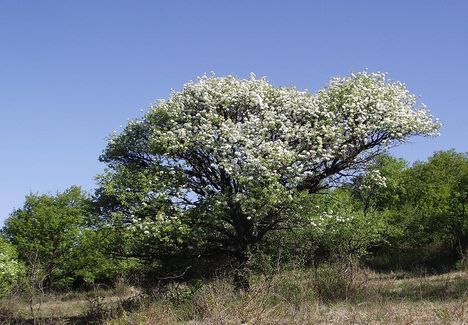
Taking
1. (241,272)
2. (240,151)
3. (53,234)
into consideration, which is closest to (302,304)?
(241,272)

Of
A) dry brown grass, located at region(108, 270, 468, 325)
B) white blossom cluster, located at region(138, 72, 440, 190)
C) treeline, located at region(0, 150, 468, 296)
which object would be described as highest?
white blossom cluster, located at region(138, 72, 440, 190)

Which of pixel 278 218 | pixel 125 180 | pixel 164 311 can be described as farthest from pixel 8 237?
pixel 164 311

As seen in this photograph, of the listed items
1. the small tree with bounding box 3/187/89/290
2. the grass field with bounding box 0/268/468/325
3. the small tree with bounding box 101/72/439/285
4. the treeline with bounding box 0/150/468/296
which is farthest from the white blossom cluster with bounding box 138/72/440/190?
the small tree with bounding box 3/187/89/290

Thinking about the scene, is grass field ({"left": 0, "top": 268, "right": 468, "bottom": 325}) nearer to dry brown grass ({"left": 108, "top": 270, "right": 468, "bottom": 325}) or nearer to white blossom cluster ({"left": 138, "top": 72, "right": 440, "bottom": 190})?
dry brown grass ({"left": 108, "top": 270, "right": 468, "bottom": 325})

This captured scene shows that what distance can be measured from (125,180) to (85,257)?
34258 millimetres

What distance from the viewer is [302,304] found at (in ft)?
47.7

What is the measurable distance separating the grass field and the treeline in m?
1.20

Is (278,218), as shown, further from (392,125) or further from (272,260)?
(392,125)

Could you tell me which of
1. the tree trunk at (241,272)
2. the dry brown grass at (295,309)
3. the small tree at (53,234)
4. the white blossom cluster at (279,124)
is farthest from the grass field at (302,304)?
the small tree at (53,234)

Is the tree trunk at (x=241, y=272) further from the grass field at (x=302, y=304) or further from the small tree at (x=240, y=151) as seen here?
the grass field at (x=302, y=304)

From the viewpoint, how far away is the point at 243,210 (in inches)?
863

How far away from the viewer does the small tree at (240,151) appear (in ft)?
73.7

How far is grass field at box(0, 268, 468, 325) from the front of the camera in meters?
12.9

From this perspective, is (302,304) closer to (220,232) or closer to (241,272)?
(241,272)
